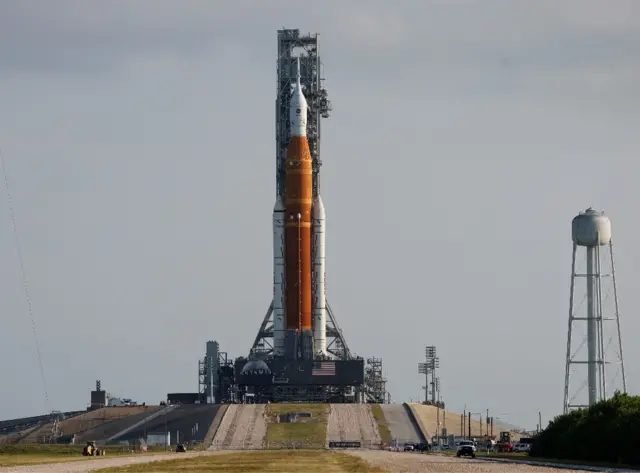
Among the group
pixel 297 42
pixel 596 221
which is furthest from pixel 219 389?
pixel 596 221

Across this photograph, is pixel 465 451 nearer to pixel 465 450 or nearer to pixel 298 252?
pixel 465 450

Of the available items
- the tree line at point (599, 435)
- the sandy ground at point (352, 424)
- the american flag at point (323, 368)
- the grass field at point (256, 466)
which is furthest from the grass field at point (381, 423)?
the grass field at point (256, 466)

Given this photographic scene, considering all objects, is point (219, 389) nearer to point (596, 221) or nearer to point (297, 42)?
point (297, 42)

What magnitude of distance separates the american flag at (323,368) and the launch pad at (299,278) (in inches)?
4.1

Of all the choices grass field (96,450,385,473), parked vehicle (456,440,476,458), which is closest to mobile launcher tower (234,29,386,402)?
parked vehicle (456,440,476,458)

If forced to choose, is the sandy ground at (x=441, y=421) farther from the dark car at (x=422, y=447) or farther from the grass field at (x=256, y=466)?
the grass field at (x=256, y=466)

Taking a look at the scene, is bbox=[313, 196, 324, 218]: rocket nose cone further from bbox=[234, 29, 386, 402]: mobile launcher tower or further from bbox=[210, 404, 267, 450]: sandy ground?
bbox=[210, 404, 267, 450]: sandy ground

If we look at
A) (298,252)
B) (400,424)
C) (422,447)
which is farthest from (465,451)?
(298,252)

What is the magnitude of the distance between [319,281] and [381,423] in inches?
633

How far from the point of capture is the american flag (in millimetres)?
167250

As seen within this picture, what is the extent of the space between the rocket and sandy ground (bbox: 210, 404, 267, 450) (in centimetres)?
686

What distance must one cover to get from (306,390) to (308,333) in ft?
24.7

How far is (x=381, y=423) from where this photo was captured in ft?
536

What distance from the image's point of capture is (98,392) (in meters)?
197
